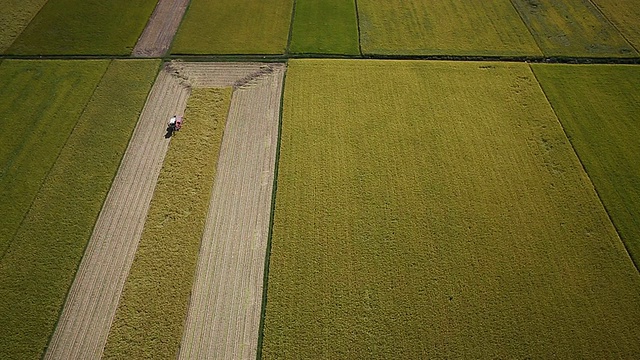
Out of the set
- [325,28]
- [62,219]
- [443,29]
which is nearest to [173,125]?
[62,219]

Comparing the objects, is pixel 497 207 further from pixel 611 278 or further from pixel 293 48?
pixel 293 48

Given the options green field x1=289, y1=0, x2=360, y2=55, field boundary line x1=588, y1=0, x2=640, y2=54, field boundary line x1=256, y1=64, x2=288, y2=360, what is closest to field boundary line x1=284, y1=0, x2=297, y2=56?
green field x1=289, y1=0, x2=360, y2=55

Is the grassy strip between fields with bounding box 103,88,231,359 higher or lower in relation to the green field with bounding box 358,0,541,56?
lower

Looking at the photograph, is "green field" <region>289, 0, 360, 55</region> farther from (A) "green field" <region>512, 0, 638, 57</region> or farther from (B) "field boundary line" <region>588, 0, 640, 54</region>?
(B) "field boundary line" <region>588, 0, 640, 54</region>

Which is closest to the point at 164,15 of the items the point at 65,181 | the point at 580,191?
the point at 65,181

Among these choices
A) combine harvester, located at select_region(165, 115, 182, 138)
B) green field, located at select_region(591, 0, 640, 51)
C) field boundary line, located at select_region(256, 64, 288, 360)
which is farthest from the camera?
green field, located at select_region(591, 0, 640, 51)

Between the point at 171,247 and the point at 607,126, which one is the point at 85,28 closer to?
the point at 171,247
